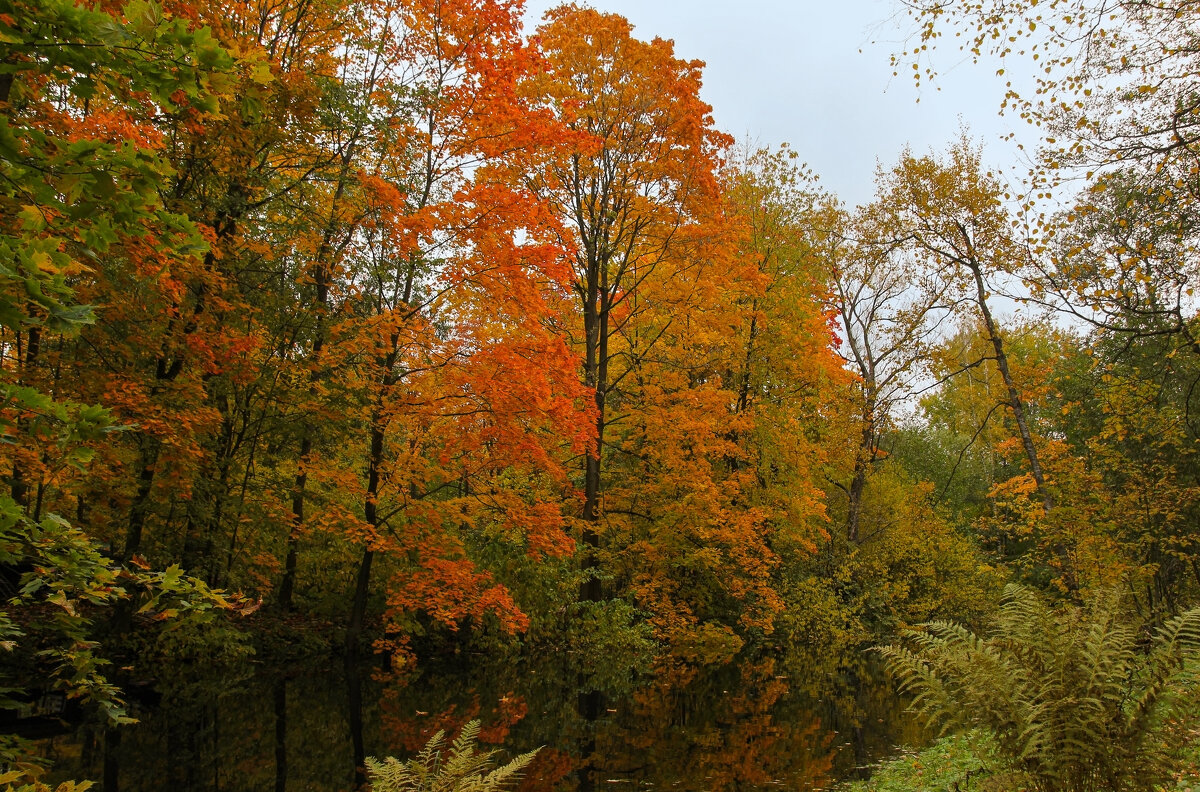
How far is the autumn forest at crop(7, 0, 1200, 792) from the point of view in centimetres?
384

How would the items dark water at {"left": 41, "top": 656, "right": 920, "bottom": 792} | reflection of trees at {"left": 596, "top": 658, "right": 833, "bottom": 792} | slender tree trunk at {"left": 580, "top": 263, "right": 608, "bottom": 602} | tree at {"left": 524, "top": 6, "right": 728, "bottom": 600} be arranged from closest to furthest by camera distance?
dark water at {"left": 41, "top": 656, "right": 920, "bottom": 792} → reflection of trees at {"left": 596, "top": 658, "right": 833, "bottom": 792} → tree at {"left": 524, "top": 6, "right": 728, "bottom": 600} → slender tree trunk at {"left": 580, "top": 263, "right": 608, "bottom": 602}

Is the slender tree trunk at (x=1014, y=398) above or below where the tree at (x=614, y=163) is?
below

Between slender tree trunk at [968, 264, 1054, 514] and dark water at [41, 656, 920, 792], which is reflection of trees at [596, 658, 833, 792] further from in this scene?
slender tree trunk at [968, 264, 1054, 514]

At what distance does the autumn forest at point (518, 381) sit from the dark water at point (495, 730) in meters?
0.21

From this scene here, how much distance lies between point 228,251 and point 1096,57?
427 inches

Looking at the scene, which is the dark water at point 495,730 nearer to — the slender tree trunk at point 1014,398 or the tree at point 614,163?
the tree at point 614,163

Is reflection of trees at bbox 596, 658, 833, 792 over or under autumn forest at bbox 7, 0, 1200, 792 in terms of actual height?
under

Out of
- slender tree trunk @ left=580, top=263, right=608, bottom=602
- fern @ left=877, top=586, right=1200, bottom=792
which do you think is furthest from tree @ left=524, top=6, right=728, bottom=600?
fern @ left=877, top=586, right=1200, bottom=792

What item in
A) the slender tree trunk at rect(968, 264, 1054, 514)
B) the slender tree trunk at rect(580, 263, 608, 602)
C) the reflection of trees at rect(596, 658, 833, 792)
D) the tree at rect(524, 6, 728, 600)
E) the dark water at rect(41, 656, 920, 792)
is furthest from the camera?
the slender tree trunk at rect(580, 263, 608, 602)

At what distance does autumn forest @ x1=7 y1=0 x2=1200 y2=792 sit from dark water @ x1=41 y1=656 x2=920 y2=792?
0.21m

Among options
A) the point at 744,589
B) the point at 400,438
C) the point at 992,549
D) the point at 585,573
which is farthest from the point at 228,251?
the point at 992,549

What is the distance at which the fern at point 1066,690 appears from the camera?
3.78 meters

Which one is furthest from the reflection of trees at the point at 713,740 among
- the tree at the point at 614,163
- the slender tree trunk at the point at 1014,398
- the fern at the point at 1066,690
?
the slender tree trunk at the point at 1014,398

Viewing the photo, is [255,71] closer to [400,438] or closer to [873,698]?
[400,438]
